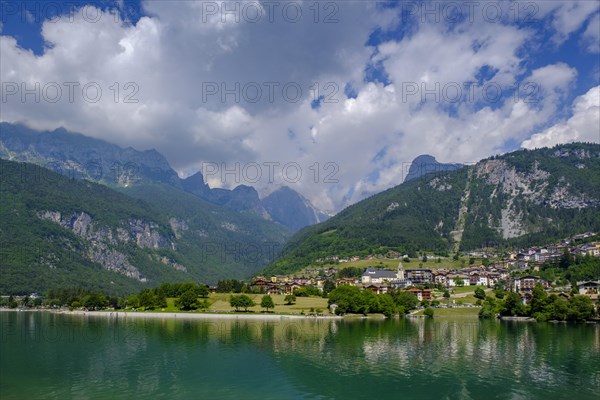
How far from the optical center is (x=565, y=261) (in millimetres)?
175625

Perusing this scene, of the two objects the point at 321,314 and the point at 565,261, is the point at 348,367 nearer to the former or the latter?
the point at 321,314

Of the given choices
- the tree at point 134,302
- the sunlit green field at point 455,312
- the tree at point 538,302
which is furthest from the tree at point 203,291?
the tree at point 538,302

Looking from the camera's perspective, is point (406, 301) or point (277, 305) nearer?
point (406, 301)

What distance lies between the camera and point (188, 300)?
5733 inches

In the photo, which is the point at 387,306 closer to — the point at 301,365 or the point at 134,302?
the point at 134,302

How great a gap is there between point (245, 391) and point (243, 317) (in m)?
85.3

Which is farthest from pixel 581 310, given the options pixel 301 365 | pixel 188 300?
pixel 188 300

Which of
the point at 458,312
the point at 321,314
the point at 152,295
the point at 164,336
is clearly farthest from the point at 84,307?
the point at 458,312

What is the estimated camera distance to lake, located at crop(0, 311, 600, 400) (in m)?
43.8

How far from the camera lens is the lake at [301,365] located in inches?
1726

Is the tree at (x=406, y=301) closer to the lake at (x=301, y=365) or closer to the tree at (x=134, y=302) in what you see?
the lake at (x=301, y=365)

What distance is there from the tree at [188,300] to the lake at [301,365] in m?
54.6

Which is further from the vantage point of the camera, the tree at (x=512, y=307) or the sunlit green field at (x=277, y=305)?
the sunlit green field at (x=277, y=305)

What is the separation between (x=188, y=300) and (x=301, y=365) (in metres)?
95.9
